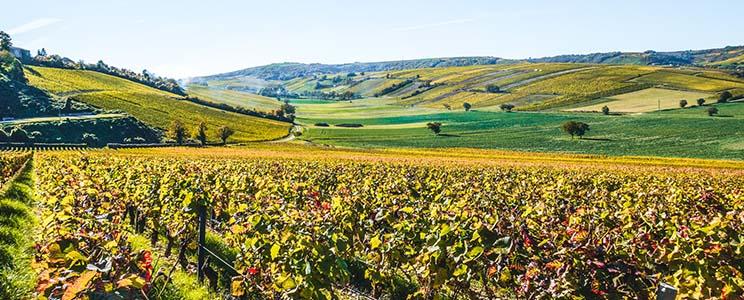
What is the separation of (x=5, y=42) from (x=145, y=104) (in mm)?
60535

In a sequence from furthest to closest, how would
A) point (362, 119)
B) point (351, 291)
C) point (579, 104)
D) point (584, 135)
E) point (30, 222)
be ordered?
point (362, 119) < point (579, 104) < point (584, 135) < point (30, 222) < point (351, 291)

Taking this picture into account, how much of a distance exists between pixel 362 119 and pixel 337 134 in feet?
132

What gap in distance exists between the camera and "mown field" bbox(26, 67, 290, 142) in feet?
420

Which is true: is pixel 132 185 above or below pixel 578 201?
above

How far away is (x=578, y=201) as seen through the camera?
665 inches

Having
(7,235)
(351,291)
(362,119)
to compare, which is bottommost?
(362,119)

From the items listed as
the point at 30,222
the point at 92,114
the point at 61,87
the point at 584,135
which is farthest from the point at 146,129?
the point at 30,222

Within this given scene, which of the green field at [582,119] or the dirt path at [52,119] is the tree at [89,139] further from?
the green field at [582,119]

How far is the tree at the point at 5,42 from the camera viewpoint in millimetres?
159150

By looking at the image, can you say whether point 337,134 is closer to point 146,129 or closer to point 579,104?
point 146,129

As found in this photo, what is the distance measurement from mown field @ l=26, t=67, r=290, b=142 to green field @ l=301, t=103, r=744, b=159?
14.7 m

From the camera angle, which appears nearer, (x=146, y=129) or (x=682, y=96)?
(x=146, y=129)

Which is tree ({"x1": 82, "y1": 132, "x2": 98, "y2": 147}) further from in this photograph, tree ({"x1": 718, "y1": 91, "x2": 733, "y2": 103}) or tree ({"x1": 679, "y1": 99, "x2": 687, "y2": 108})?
tree ({"x1": 718, "y1": 91, "x2": 733, "y2": 103})

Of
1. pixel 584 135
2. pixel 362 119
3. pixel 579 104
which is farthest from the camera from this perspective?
pixel 362 119
